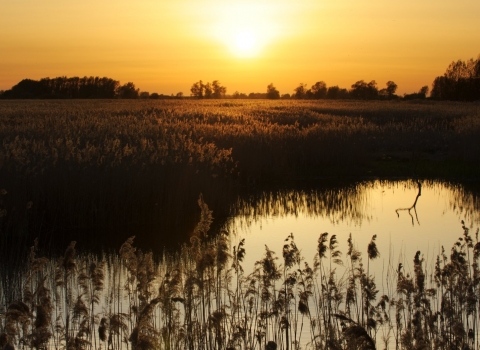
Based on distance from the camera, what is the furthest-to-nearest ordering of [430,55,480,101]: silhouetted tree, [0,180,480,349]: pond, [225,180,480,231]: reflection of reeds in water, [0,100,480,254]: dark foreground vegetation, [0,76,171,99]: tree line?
[0,76,171,99]: tree line
[430,55,480,101]: silhouetted tree
[225,180,480,231]: reflection of reeds in water
[0,100,480,254]: dark foreground vegetation
[0,180,480,349]: pond

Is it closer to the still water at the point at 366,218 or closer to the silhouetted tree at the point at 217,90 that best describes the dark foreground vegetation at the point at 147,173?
the still water at the point at 366,218

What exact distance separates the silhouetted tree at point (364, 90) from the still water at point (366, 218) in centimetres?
8553

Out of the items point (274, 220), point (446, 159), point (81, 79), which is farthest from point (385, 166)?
A: point (81, 79)

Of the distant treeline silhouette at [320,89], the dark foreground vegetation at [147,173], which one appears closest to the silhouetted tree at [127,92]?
the distant treeline silhouette at [320,89]

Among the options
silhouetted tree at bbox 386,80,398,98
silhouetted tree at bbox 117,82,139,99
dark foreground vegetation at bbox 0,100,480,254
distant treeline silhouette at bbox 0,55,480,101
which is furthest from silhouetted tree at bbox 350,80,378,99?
dark foreground vegetation at bbox 0,100,480,254

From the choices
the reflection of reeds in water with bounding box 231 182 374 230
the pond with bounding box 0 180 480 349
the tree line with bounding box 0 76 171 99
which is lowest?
the reflection of reeds in water with bounding box 231 182 374 230

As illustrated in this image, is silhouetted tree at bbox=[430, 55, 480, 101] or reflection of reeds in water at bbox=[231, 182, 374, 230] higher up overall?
silhouetted tree at bbox=[430, 55, 480, 101]

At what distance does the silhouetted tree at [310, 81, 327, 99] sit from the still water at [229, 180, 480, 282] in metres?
98.8

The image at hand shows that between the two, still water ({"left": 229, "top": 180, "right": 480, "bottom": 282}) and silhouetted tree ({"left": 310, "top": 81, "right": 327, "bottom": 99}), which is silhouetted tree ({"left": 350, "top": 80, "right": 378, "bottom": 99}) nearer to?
silhouetted tree ({"left": 310, "top": 81, "right": 327, "bottom": 99})

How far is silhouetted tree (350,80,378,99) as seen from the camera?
10012cm

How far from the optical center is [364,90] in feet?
332

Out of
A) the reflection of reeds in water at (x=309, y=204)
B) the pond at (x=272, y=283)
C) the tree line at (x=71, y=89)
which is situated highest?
the tree line at (x=71, y=89)

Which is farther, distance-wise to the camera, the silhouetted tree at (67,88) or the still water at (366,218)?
the silhouetted tree at (67,88)

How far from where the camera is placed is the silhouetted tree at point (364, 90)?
100125 millimetres
